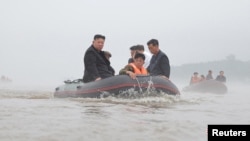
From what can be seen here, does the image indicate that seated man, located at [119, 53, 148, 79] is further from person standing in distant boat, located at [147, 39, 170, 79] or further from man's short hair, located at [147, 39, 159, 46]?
man's short hair, located at [147, 39, 159, 46]

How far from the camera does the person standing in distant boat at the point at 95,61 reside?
31.8 ft

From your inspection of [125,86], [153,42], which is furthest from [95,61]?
[153,42]

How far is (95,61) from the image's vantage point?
9.77 meters

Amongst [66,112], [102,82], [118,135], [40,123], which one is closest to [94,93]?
[102,82]

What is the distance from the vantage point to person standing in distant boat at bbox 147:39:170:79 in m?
10.1

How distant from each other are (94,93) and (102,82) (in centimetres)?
34

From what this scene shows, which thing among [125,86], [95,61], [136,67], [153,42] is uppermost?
[153,42]

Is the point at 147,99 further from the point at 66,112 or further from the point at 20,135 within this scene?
the point at 20,135

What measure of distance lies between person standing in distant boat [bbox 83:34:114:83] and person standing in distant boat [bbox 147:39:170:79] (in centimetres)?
120

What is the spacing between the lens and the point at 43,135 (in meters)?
3.95

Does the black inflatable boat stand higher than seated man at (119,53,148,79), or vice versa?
seated man at (119,53,148,79)

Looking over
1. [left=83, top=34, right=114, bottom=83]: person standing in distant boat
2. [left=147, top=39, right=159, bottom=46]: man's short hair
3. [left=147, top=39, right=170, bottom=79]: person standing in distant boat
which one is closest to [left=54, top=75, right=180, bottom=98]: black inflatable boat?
[left=83, top=34, right=114, bottom=83]: person standing in distant boat

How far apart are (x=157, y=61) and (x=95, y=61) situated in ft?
5.14

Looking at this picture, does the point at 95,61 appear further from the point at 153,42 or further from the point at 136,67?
the point at 153,42
